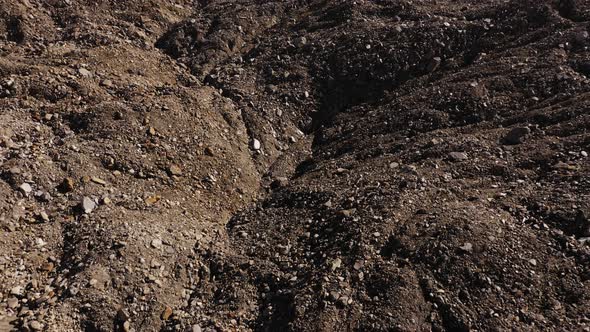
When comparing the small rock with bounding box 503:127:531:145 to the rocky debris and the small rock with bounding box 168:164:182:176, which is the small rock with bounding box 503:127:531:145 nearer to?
the rocky debris

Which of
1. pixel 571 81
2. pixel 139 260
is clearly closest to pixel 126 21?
pixel 139 260

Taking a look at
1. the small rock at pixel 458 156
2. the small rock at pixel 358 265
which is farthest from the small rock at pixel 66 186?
the small rock at pixel 458 156

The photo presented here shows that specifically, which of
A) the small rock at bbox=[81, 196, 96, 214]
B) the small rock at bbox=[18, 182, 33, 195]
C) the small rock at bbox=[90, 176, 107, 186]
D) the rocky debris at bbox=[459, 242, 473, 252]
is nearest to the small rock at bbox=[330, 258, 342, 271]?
the rocky debris at bbox=[459, 242, 473, 252]

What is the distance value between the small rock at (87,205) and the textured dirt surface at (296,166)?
0.09 feet

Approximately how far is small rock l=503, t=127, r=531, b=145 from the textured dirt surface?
2cm

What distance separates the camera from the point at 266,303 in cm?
671

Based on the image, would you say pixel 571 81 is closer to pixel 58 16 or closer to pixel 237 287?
pixel 237 287

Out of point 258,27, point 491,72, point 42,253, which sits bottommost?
point 42,253

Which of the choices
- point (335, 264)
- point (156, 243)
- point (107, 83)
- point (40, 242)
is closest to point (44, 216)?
point (40, 242)

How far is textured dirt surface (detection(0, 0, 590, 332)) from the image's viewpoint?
6484 millimetres

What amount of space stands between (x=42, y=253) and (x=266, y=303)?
277 cm

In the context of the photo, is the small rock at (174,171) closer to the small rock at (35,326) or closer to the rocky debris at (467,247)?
the small rock at (35,326)

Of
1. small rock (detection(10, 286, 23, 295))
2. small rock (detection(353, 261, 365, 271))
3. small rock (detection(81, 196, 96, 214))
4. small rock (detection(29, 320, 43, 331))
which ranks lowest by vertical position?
small rock (detection(10, 286, 23, 295))

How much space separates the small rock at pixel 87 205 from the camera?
291 inches
